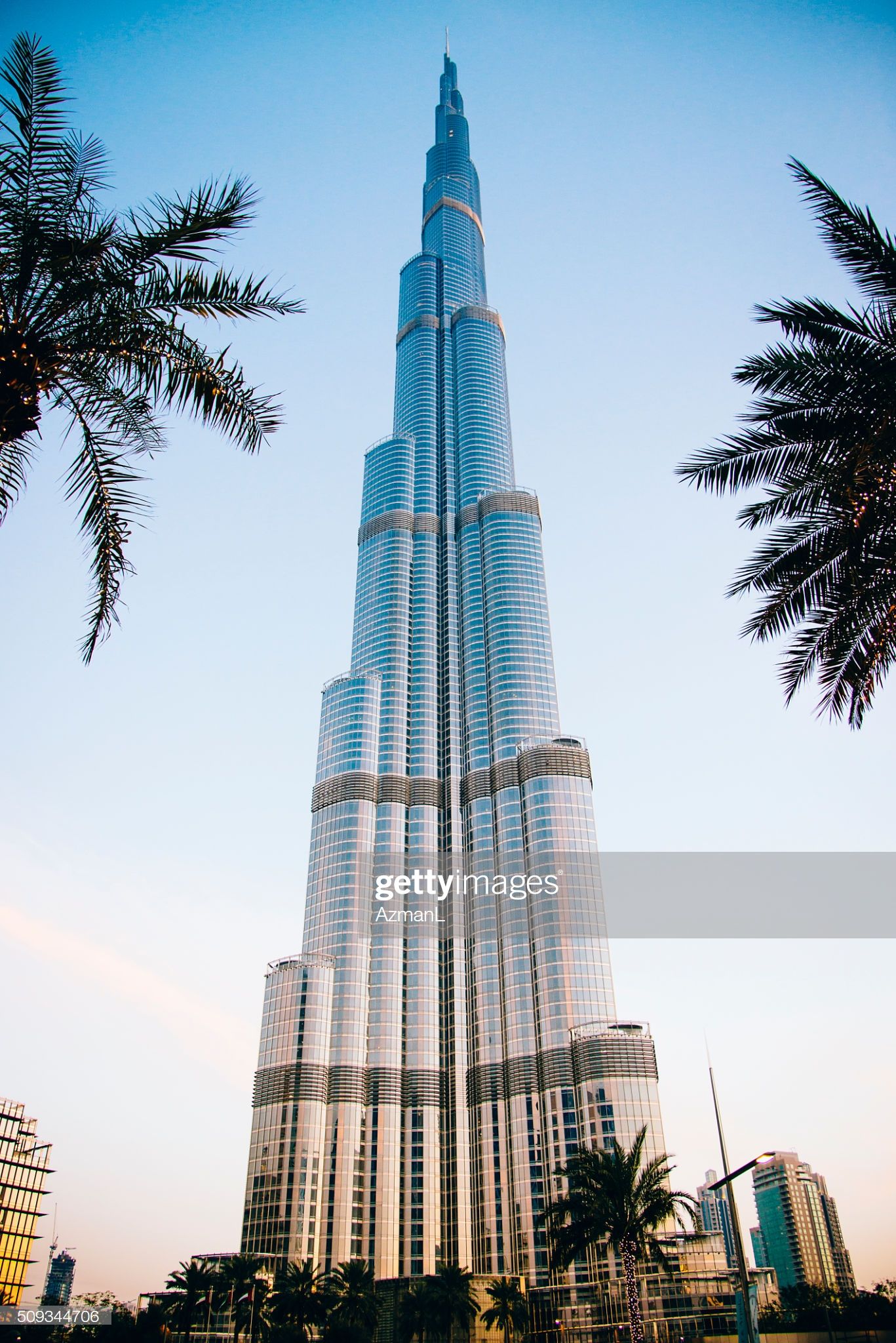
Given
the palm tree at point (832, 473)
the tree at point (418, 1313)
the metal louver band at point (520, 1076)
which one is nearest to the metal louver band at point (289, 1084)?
the metal louver band at point (520, 1076)

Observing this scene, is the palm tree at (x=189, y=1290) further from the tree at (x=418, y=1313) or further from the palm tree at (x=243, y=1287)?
the tree at (x=418, y=1313)

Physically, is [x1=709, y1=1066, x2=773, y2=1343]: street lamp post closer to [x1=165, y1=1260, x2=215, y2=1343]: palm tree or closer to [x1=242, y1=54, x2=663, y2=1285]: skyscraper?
[x1=165, y1=1260, x2=215, y2=1343]: palm tree

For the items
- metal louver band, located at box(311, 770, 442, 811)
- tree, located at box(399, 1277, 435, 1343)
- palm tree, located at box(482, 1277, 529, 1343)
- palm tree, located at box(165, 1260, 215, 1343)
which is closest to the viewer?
palm tree, located at box(165, 1260, 215, 1343)

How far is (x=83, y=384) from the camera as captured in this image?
46.2 feet

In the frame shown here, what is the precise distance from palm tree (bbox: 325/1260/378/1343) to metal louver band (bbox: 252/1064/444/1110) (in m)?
55.0

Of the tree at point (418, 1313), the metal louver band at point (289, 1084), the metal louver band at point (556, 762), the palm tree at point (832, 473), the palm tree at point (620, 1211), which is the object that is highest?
the metal louver band at point (556, 762)

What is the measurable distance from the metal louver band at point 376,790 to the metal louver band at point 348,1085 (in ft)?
148

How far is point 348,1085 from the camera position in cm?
14312

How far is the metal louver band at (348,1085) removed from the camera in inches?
5522

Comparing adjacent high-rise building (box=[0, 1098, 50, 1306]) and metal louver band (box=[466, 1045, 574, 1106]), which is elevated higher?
metal louver band (box=[466, 1045, 574, 1106])

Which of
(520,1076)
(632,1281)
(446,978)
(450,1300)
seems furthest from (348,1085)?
(632,1281)

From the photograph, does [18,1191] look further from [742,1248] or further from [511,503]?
[511,503]

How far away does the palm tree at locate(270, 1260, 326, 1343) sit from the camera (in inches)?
2972

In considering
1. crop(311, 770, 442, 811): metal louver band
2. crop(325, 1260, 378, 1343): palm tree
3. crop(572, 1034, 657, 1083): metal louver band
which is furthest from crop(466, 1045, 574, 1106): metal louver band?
crop(325, 1260, 378, 1343): palm tree
